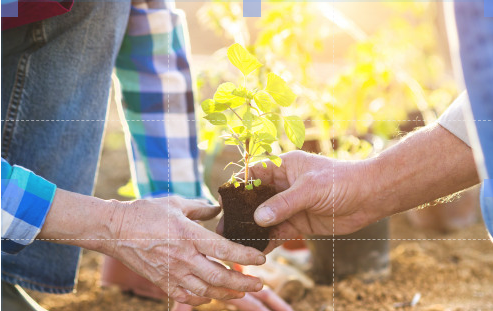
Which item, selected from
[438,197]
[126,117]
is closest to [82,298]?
[126,117]

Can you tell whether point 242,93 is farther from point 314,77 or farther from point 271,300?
point 314,77

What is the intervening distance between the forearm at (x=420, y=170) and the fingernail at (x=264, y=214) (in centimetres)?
33

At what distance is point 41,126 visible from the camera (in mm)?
1770

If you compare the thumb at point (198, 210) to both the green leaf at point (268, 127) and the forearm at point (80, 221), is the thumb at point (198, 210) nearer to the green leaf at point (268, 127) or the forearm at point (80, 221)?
the forearm at point (80, 221)

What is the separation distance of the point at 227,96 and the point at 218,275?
472 mm

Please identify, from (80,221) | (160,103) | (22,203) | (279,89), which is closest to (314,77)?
(160,103)

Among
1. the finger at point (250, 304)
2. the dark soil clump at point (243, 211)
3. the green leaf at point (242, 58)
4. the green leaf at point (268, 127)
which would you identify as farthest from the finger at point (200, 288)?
the green leaf at point (242, 58)

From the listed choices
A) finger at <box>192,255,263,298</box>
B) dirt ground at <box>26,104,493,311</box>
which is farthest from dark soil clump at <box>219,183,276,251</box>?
dirt ground at <box>26,104,493,311</box>

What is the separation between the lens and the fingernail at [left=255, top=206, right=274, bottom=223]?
1.40m

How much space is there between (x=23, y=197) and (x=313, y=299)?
119 centimetres

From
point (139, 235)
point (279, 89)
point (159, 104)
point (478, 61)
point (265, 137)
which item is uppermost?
point (478, 61)

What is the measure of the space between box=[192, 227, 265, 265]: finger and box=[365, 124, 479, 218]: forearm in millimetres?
409

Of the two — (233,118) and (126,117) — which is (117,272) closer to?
(126,117)

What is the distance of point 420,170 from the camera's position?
150cm
